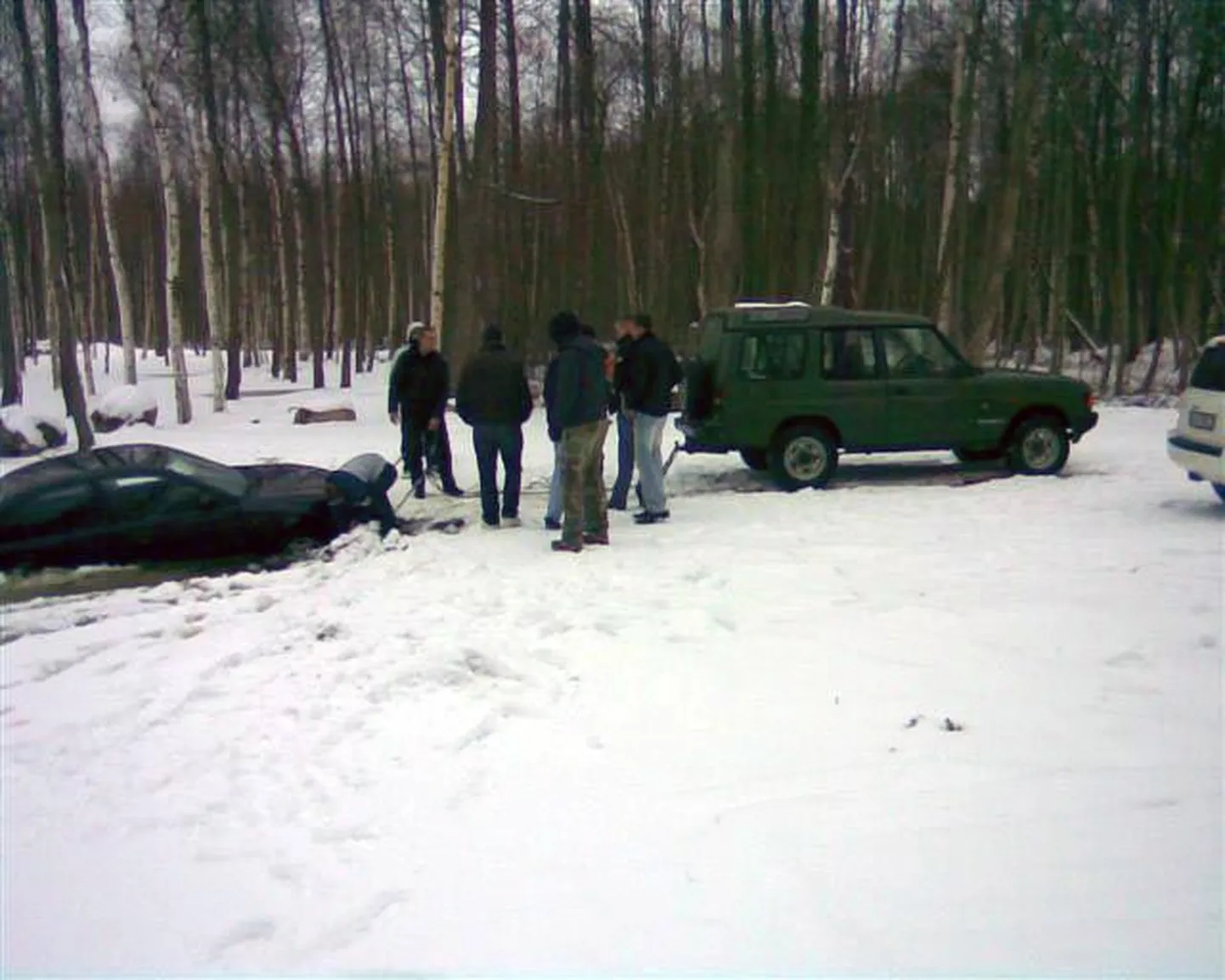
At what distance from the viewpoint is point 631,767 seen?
468 centimetres

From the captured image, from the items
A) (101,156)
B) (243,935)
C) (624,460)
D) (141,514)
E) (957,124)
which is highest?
(101,156)

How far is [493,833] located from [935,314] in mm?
20008

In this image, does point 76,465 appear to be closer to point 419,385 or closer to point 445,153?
point 419,385

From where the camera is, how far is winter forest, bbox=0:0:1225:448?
2103cm

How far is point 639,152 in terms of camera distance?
33.9 m

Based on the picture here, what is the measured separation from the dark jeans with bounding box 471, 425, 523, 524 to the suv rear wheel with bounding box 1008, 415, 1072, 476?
6078mm

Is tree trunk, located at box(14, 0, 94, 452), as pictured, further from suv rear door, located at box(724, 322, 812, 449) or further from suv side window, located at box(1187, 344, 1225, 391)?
suv side window, located at box(1187, 344, 1225, 391)

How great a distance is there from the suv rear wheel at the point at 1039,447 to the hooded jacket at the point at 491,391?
610 cm

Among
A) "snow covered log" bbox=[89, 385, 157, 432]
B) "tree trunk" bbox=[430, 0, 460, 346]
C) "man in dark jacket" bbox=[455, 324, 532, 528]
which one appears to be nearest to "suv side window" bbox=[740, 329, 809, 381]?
"man in dark jacket" bbox=[455, 324, 532, 528]

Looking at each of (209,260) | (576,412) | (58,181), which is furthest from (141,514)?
(209,260)

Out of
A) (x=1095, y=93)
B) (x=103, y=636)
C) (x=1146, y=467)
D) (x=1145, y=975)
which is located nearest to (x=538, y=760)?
(x=1145, y=975)

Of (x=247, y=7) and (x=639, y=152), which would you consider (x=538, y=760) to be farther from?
(x=639, y=152)

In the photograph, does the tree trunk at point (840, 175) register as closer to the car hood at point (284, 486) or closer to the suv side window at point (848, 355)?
the suv side window at point (848, 355)

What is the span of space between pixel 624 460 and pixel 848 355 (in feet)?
10.4
